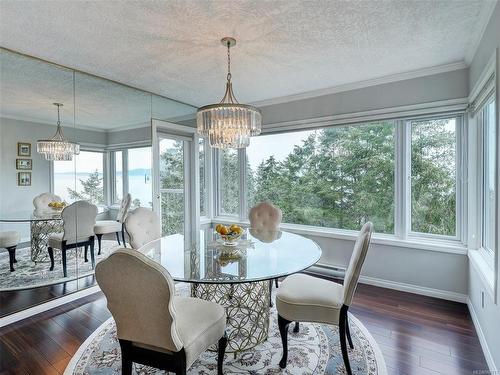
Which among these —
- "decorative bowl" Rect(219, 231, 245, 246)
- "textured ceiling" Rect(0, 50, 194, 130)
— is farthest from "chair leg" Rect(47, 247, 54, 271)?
"decorative bowl" Rect(219, 231, 245, 246)

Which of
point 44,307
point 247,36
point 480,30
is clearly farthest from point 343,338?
point 44,307

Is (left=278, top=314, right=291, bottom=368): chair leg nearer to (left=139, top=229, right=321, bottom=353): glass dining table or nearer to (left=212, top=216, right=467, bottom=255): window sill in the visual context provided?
(left=139, top=229, right=321, bottom=353): glass dining table

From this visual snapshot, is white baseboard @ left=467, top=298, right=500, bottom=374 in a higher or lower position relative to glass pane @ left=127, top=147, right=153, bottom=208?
lower

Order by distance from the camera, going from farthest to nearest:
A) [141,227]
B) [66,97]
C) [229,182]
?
[229,182] → [66,97] → [141,227]

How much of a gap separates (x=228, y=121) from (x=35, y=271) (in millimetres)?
2524

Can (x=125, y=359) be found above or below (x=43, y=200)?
below

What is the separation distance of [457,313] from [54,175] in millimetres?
4271

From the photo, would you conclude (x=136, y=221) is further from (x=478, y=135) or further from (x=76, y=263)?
(x=478, y=135)

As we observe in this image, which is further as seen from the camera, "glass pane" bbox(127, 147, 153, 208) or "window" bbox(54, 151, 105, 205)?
"glass pane" bbox(127, 147, 153, 208)

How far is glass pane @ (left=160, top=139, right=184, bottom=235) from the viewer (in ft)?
13.9

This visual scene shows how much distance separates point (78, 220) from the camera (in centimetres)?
312

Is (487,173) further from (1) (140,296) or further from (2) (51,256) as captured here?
(2) (51,256)

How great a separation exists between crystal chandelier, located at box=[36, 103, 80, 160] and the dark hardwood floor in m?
1.58

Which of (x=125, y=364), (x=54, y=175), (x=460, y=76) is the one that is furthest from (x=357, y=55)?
(x=54, y=175)
